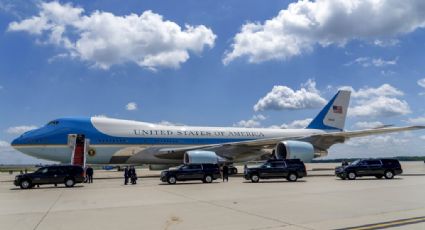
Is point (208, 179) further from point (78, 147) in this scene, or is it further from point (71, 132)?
point (71, 132)

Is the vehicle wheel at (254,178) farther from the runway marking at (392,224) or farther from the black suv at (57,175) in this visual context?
the runway marking at (392,224)

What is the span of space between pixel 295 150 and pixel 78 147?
17.0m

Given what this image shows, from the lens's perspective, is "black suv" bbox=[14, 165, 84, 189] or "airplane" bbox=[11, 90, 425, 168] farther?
"airplane" bbox=[11, 90, 425, 168]

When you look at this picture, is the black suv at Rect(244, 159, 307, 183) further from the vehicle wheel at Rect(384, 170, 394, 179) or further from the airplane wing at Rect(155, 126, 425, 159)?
the airplane wing at Rect(155, 126, 425, 159)

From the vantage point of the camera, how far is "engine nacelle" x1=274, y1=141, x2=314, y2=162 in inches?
1257

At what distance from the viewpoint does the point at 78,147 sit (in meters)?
31.2

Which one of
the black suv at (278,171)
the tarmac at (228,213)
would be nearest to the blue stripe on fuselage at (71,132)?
the black suv at (278,171)

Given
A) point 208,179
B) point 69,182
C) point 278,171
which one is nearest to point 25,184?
point 69,182

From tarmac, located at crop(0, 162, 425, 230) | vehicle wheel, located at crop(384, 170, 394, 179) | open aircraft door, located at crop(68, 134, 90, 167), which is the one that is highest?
open aircraft door, located at crop(68, 134, 90, 167)

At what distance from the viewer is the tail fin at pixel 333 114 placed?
44.3m

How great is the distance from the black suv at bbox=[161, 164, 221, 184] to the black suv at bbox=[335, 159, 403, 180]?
28.4ft

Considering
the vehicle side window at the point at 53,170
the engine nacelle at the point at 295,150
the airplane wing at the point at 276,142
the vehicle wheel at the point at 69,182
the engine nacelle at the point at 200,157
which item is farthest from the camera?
the airplane wing at the point at 276,142

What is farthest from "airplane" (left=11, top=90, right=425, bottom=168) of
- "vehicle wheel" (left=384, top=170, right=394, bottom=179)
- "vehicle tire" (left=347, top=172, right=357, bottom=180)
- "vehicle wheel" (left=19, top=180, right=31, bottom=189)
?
"vehicle wheel" (left=19, top=180, right=31, bottom=189)

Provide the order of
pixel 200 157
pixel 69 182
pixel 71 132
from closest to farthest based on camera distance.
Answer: pixel 69 182 < pixel 200 157 < pixel 71 132
